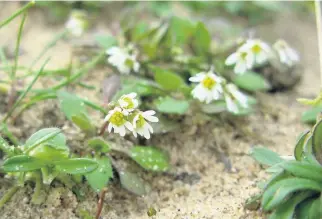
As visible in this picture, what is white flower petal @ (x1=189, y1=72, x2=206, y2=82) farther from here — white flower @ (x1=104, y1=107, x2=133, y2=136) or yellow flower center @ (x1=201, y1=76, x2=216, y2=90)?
white flower @ (x1=104, y1=107, x2=133, y2=136)

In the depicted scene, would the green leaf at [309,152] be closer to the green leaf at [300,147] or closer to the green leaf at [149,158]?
the green leaf at [300,147]

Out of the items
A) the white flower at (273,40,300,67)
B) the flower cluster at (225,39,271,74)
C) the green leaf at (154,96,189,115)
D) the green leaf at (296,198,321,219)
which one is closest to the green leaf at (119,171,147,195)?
the green leaf at (154,96,189,115)

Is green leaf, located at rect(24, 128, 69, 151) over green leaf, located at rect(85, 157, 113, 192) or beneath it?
over

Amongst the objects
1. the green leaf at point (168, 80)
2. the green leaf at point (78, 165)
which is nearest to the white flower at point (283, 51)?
the green leaf at point (168, 80)

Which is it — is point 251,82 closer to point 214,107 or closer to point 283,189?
point 214,107

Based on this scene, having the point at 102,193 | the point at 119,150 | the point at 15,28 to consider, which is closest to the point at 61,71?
the point at 119,150

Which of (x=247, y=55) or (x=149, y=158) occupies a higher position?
(x=247, y=55)

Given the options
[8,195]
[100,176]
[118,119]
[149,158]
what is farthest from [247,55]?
[8,195]
